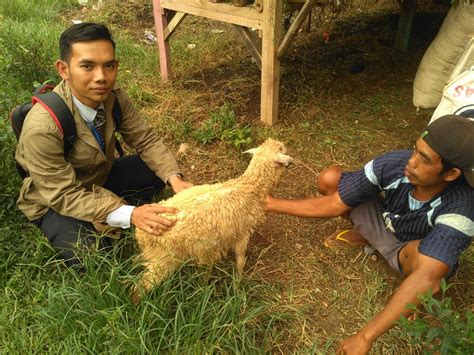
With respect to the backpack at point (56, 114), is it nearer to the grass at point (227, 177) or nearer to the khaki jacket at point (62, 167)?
the khaki jacket at point (62, 167)

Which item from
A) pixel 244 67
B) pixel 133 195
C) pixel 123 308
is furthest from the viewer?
pixel 244 67

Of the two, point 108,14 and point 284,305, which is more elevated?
point 108,14

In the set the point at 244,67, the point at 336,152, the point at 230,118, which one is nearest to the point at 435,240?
the point at 336,152

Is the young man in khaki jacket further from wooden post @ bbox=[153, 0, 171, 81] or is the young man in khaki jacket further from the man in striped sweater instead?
wooden post @ bbox=[153, 0, 171, 81]

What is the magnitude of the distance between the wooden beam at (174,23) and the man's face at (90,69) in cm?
308

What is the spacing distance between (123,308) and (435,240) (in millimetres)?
2038

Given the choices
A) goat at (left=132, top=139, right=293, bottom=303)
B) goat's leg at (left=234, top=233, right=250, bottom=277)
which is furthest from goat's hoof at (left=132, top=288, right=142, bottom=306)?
goat's leg at (left=234, top=233, right=250, bottom=277)

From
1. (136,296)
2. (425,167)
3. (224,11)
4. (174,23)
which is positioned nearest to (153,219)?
(136,296)

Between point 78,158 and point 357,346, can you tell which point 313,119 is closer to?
point 78,158

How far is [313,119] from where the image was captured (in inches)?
201

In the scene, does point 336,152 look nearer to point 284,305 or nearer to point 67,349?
point 284,305

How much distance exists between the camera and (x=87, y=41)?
8.37 ft

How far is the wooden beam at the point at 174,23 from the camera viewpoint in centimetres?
544

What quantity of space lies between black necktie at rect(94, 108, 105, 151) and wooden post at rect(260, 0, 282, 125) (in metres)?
2.27
